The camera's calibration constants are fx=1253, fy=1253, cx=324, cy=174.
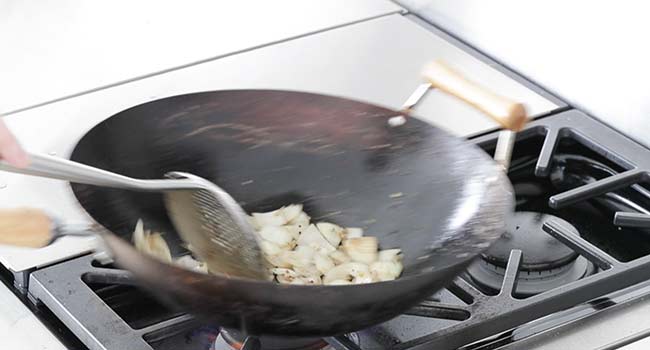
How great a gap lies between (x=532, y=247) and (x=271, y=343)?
24 centimetres

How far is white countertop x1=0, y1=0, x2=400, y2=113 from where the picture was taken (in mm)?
1195

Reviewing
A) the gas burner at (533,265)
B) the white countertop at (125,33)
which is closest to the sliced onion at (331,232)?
the gas burner at (533,265)

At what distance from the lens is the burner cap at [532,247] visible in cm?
96

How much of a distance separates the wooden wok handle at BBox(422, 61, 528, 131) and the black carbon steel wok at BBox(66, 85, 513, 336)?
45mm

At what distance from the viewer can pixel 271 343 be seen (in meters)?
0.85

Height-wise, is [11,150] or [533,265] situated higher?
[11,150]

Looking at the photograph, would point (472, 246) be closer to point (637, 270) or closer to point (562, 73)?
point (637, 270)

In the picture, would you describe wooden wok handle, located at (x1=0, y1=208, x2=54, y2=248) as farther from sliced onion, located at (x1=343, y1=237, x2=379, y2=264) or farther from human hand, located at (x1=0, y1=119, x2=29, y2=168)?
sliced onion, located at (x1=343, y1=237, x2=379, y2=264)

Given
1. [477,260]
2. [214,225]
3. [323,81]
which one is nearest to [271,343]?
[214,225]

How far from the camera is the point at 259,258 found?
0.84 meters

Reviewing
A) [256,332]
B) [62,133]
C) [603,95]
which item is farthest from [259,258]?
[603,95]

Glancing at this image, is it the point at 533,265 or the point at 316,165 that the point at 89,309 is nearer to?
the point at 316,165

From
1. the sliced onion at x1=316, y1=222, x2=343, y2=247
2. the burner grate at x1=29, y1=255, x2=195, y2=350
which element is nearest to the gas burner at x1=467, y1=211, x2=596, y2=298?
the sliced onion at x1=316, y1=222, x2=343, y2=247

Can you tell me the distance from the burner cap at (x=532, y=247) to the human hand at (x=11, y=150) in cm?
38
